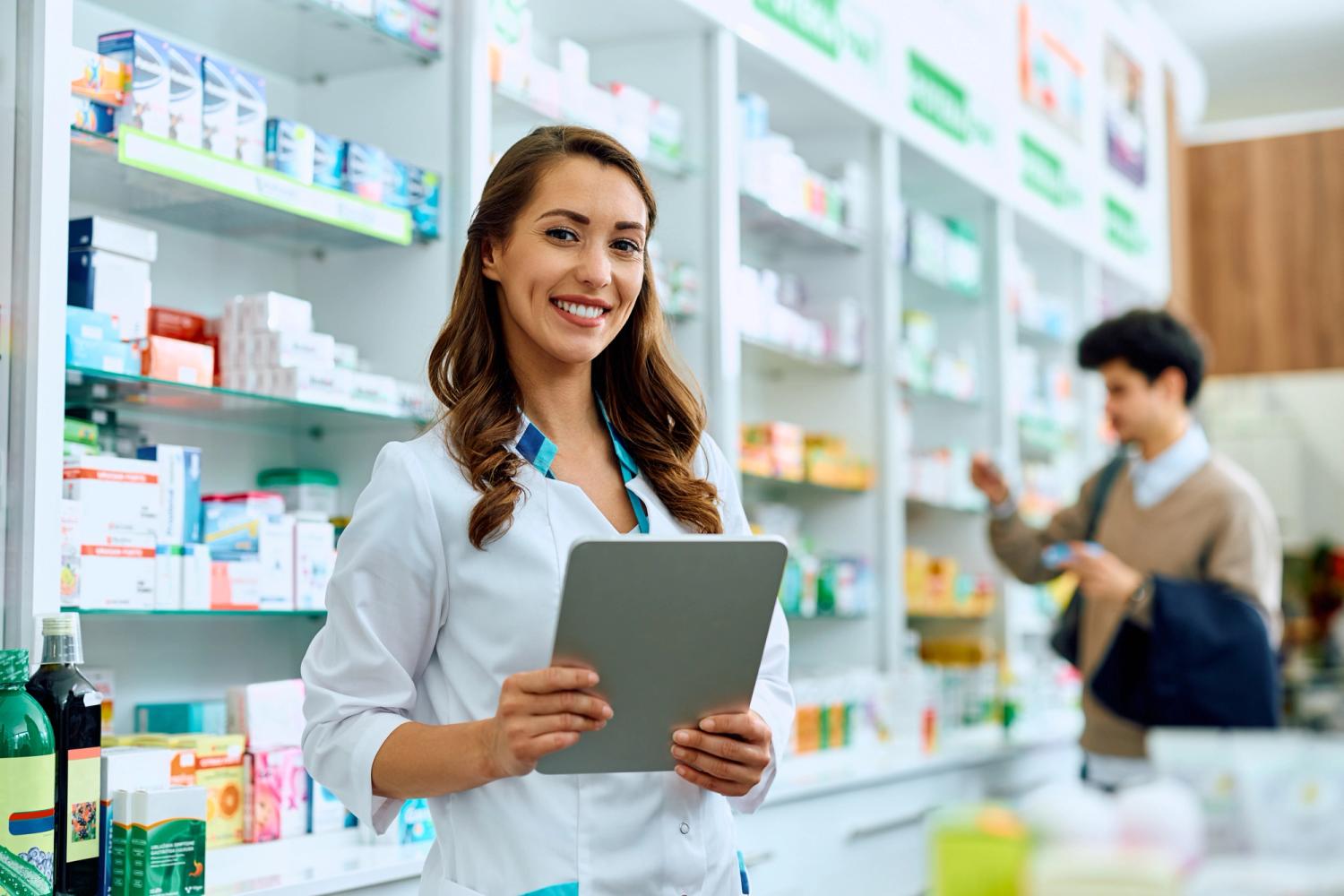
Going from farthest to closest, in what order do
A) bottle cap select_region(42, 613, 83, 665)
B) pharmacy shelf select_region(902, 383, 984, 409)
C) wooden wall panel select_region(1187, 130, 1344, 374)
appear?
wooden wall panel select_region(1187, 130, 1344, 374) → pharmacy shelf select_region(902, 383, 984, 409) → bottle cap select_region(42, 613, 83, 665)

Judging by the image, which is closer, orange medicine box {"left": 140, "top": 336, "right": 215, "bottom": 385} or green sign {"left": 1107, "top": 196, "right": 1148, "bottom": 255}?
orange medicine box {"left": 140, "top": 336, "right": 215, "bottom": 385}

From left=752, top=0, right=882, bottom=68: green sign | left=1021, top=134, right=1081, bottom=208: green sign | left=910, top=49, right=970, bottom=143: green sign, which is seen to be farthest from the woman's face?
left=1021, top=134, right=1081, bottom=208: green sign

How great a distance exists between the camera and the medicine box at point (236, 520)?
262cm

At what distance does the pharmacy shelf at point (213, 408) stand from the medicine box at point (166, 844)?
0.71 metres

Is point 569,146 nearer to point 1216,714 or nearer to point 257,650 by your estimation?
point 257,650

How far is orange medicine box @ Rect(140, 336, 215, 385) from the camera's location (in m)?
2.48

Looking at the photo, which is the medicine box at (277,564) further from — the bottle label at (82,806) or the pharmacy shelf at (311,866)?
the bottle label at (82,806)

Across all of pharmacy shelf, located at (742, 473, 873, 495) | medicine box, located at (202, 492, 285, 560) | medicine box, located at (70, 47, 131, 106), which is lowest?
medicine box, located at (202, 492, 285, 560)

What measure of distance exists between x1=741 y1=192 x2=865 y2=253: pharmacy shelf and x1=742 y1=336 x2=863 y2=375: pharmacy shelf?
0.38m

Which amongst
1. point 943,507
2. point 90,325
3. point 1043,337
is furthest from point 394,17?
point 1043,337

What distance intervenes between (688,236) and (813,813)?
1.55 metres

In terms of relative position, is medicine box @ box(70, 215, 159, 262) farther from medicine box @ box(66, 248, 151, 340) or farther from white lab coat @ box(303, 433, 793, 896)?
white lab coat @ box(303, 433, 793, 896)

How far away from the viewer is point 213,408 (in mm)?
2807

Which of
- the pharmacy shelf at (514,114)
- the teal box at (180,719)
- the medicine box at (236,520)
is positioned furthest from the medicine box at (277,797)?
the pharmacy shelf at (514,114)
